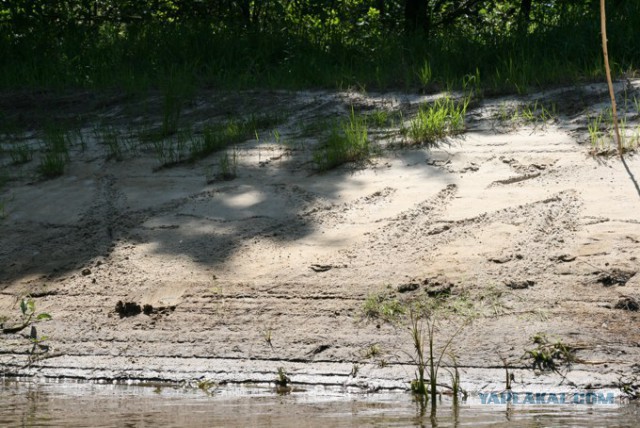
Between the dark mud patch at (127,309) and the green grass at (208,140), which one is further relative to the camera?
the green grass at (208,140)

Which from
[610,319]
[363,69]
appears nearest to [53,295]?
[610,319]

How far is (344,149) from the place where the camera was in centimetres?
574

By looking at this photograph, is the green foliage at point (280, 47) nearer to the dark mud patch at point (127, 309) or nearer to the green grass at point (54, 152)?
the green grass at point (54, 152)

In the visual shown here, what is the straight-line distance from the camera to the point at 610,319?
3922 millimetres

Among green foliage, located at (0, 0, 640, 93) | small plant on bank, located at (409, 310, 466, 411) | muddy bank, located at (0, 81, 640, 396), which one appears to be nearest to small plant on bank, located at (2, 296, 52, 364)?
muddy bank, located at (0, 81, 640, 396)

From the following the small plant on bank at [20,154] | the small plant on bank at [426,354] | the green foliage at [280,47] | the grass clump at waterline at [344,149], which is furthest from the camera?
the green foliage at [280,47]

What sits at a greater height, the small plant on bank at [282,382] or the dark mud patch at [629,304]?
the dark mud patch at [629,304]

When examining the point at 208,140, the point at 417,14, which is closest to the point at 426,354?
the point at 208,140

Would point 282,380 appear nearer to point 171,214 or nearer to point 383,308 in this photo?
point 383,308

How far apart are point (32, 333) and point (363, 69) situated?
4003mm

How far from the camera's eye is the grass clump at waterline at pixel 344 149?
573 cm

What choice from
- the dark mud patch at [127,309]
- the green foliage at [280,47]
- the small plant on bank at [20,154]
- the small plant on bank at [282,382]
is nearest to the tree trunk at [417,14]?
the green foliage at [280,47]

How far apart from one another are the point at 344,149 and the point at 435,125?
1.99 ft

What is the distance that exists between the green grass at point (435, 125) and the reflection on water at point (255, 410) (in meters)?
2.55
